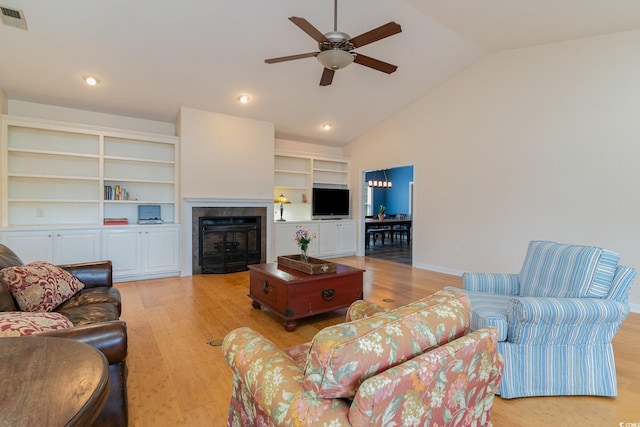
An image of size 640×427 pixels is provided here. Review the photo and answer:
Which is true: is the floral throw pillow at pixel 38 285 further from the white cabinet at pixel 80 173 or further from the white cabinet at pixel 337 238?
the white cabinet at pixel 337 238

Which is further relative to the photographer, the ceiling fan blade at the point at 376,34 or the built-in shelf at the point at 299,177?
the built-in shelf at the point at 299,177

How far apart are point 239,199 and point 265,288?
2.54 metres

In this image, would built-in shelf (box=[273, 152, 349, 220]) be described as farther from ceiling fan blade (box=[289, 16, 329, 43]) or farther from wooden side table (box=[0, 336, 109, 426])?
wooden side table (box=[0, 336, 109, 426])

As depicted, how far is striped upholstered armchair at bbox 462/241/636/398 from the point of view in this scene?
1875 millimetres

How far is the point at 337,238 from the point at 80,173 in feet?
15.5

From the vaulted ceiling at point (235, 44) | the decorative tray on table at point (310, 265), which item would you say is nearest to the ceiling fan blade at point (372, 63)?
the vaulted ceiling at point (235, 44)

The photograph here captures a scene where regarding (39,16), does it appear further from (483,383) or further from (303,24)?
(483,383)

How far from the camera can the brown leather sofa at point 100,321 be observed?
1412 mm

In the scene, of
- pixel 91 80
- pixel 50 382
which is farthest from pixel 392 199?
pixel 50 382

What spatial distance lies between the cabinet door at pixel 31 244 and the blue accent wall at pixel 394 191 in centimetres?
911

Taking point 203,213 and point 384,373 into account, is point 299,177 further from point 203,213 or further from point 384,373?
point 384,373

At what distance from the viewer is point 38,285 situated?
2105 millimetres

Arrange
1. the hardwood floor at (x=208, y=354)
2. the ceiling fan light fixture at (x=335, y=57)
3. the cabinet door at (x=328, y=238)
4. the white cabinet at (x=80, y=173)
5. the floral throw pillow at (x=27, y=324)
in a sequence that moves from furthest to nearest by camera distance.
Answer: the cabinet door at (x=328, y=238) < the white cabinet at (x=80, y=173) < the ceiling fan light fixture at (x=335, y=57) < the hardwood floor at (x=208, y=354) < the floral throw pillow at (x=27, y=324)

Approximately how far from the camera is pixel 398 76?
5008mm
